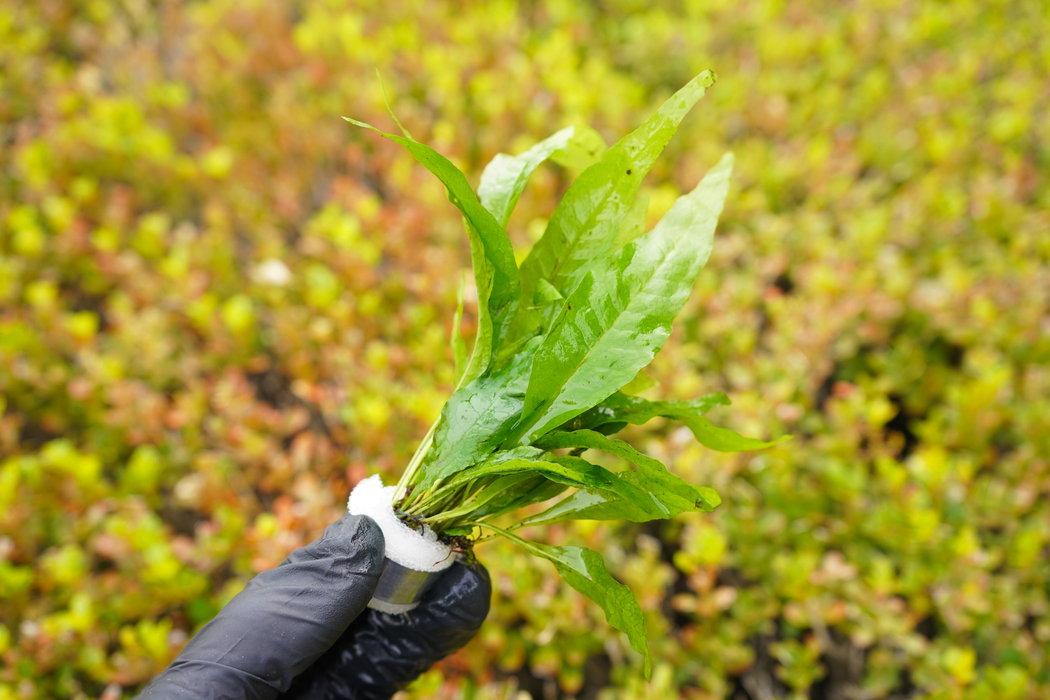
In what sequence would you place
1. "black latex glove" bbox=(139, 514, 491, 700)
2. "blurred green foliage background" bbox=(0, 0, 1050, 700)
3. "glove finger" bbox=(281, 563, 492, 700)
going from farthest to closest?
"blurred green foliage background" bbox=(0, 0, 1050, 700)
"glove finger" bbox=(281, 563, 492, 700)
"black latex glove" bbox=(139, 514, 491, 700)

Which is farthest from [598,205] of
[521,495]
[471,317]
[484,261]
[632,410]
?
[471,317]

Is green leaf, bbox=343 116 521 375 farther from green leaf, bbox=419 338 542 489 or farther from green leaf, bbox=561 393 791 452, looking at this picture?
green leaf, bbox=561 393 791 452

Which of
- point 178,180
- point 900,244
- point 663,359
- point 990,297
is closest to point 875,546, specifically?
point 663,359

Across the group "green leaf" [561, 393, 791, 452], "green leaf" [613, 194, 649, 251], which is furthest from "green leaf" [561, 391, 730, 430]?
"green leaf" [613, 194, 649, 251]

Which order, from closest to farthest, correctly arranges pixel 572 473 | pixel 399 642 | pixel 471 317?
1. pixel 572 473
2. pixel 399 642
3. pixel 471 317

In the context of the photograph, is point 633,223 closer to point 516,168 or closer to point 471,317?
point 516,168

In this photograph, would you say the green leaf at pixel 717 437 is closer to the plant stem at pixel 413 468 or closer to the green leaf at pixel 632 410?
the green leaf at pixel 632 410

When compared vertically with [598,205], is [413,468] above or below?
below
